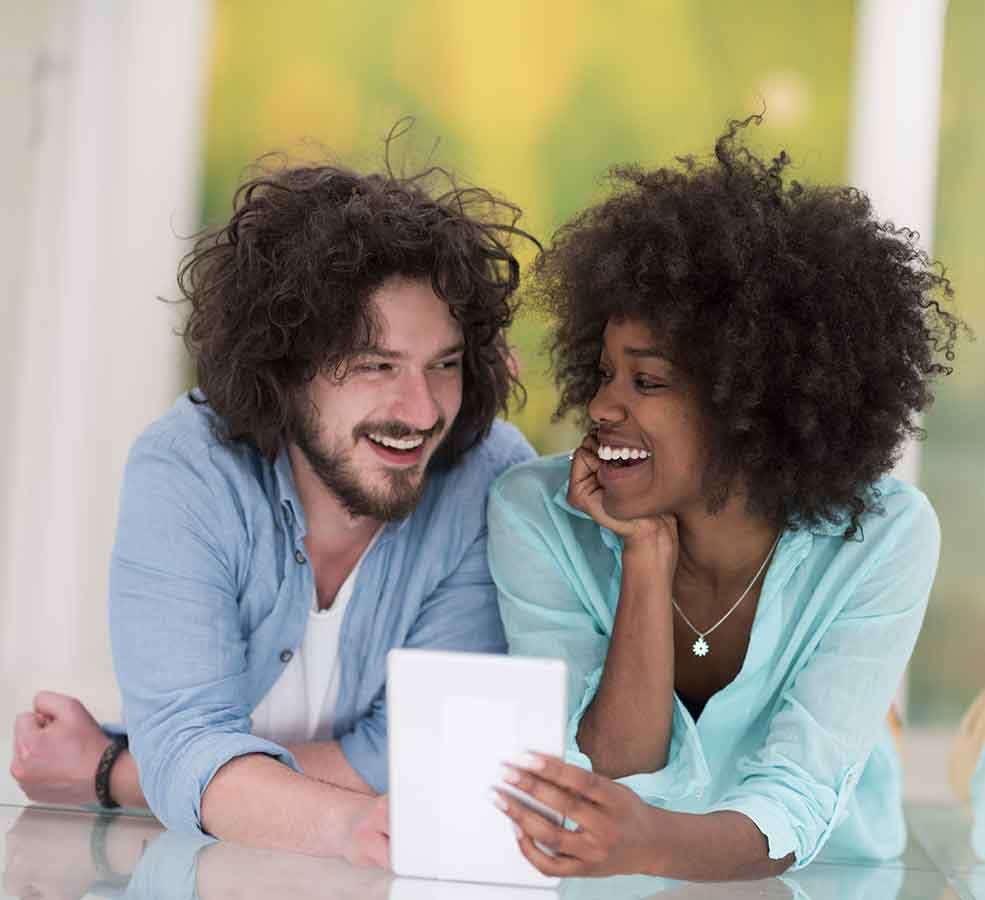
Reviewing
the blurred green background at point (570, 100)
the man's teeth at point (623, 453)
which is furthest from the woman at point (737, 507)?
the blurred green background at point (570, 100)

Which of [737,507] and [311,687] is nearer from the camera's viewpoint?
[737,507]

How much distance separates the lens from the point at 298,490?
2.24 metres

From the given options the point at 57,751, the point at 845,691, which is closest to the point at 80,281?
the point at 57,751

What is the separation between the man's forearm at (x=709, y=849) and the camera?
5.33 ft

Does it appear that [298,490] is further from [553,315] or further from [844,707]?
[844,707]

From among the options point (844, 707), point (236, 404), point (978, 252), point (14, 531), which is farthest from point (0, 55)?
point (844, 707)

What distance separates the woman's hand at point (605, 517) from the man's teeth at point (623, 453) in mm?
35

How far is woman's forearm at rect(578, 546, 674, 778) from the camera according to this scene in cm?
202

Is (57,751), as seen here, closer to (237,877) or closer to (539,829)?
(237,877)

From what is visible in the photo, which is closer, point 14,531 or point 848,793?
point 848,793

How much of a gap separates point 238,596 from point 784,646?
0.79 metres

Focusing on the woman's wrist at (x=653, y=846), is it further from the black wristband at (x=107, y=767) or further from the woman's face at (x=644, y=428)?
the black wristband at (x=107, y=767)

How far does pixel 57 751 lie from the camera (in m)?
2.36

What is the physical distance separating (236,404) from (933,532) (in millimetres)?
1013
